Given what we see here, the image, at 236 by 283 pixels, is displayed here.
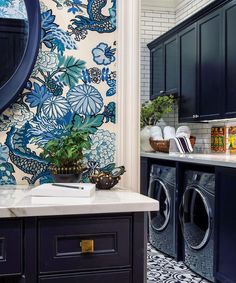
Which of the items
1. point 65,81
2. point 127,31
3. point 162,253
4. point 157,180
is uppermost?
point 127,31

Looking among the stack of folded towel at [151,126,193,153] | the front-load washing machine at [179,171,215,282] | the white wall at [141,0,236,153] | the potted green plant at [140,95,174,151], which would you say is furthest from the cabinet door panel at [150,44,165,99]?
the front-load washing machine at [179,171,215,282]

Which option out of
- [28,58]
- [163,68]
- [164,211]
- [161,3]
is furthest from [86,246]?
[161,3]

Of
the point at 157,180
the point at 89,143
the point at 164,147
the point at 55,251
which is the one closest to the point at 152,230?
the point at 157,180

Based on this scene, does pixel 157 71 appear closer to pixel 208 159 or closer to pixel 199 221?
pixel 208 159

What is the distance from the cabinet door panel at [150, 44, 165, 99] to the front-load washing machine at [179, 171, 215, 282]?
175 centimetres

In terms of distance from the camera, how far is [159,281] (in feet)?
9.41

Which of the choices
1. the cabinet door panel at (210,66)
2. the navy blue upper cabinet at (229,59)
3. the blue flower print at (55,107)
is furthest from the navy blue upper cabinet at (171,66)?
the blue flower print at (55,107)

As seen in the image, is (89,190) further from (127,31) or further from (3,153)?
(127,31)

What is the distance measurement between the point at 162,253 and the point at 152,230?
0.32m

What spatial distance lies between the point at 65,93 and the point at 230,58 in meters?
2.26

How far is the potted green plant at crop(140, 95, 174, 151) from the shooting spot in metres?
4.22

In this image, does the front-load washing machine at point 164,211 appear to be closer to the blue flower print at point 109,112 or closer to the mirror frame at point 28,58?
the blue flower print at point 109,112

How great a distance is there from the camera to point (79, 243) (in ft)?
3.67

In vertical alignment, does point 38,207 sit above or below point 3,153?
below
